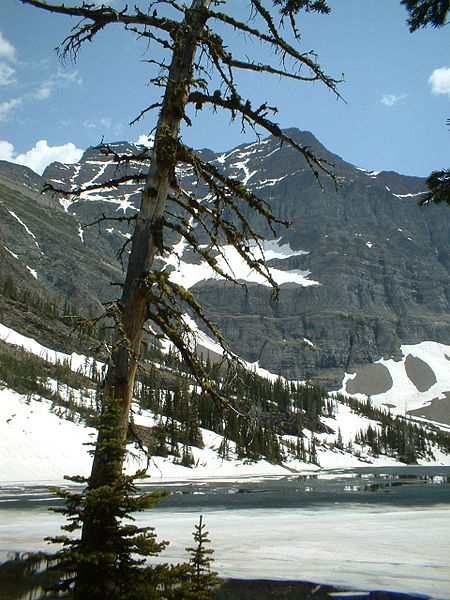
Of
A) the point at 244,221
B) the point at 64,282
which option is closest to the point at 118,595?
the point at 244,221

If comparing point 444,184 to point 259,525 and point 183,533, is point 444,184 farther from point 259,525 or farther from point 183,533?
point 259,525

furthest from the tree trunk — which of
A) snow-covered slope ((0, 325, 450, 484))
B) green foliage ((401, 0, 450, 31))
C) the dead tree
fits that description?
snow-covered slope ((0, 325, 450, 484))

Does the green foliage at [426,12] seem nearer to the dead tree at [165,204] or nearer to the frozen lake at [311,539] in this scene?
the dead tree at [165,204]

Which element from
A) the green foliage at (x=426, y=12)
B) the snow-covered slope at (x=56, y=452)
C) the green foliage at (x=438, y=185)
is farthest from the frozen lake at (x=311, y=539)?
the snow-covered slope at (x=56, y=452)

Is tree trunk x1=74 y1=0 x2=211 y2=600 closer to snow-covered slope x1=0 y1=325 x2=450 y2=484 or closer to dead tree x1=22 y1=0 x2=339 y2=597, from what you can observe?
dead tree x1=22 y1=0 x2=339 y2=597

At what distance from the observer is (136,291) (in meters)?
5.57

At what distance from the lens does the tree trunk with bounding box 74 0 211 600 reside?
187 inches

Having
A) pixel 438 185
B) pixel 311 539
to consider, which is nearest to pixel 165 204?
pixel 438 185

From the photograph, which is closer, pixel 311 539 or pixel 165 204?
pixel 165 204

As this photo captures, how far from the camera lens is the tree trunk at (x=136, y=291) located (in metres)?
4.76

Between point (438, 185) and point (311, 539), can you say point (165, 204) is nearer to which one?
point (438, 185)

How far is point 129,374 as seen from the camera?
5.41 meters

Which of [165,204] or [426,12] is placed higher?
[426,12]

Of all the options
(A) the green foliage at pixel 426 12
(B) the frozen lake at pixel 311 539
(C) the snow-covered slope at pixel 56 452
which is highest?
(A) the green foliage at pixel 426 12
